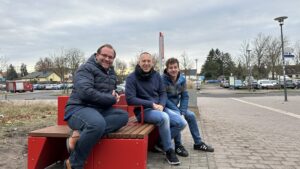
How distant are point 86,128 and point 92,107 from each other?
46 cm

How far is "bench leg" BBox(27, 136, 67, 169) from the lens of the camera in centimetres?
469

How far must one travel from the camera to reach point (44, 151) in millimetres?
4895

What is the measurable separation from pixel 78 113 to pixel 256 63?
56.7 metres

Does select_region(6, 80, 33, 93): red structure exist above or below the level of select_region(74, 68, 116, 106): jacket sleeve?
below

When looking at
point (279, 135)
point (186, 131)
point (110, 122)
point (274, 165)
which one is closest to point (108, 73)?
point (110, 122)

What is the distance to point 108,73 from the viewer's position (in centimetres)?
500

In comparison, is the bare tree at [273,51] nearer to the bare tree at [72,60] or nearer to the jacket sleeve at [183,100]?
the bare tree at [72,60]

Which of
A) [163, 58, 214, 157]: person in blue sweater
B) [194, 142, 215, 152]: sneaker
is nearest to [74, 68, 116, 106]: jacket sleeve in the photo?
[163, 58, 214, 157]: person in blue sweater

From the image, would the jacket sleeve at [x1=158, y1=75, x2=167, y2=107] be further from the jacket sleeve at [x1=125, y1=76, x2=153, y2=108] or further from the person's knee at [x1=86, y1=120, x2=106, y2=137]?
the person's knee at [x1=86, y1=120, x2=106, y2=137]

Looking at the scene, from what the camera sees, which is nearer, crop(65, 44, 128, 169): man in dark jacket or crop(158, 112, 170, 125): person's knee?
crop(65, 44, 128, 169): man in dark jacket

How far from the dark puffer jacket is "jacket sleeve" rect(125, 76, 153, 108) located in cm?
61

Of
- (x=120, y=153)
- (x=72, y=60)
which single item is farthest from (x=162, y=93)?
(x=72, y=60)

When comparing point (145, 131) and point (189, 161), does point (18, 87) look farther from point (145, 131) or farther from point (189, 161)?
point (145, 131)

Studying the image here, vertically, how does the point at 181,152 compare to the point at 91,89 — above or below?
below
